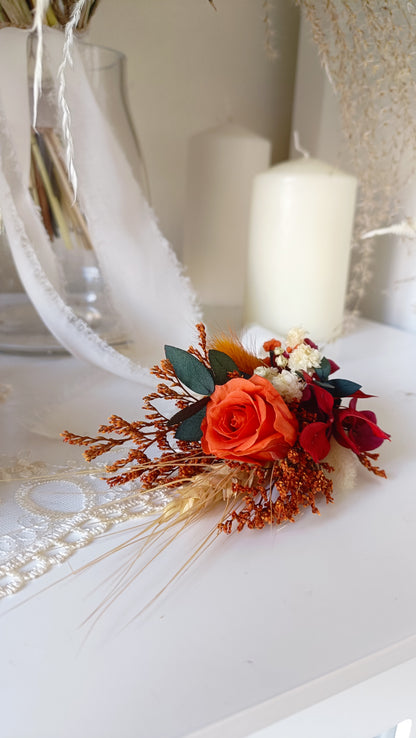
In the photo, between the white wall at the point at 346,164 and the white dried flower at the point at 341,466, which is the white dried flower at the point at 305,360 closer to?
the white dried flower at the point at 341,466

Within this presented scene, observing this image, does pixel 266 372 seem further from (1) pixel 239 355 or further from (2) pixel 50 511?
(2) pixel 50 511

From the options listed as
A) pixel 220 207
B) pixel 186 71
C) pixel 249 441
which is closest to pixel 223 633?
pixel 249 441

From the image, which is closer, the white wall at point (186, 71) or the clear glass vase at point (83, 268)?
the clear glass vase at point (83, 268)

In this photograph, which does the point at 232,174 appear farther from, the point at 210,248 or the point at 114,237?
the point at 114,237

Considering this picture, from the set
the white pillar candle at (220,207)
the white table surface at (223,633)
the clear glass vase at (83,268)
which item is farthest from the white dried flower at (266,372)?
the white pillar candle at (220,207)

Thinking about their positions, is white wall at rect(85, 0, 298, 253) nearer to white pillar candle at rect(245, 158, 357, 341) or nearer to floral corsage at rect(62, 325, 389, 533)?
white pillar candle at rect(245, 158, 357, 341)
